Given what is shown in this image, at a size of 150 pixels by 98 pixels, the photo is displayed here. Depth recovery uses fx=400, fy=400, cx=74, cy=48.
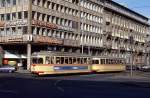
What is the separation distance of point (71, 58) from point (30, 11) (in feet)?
70.6

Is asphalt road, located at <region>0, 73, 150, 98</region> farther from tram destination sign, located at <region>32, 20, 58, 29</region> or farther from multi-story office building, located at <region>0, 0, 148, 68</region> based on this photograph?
tram destination sign, located at <region>32, 20, 58, 29</region>

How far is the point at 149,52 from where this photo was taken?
139 m

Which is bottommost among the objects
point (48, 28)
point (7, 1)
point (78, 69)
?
point (78, 69)

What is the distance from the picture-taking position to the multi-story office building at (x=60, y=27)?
6994cm

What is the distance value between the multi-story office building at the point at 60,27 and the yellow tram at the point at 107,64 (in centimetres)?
245

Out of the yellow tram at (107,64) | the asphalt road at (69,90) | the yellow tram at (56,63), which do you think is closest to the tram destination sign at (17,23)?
the yellow tram at (107,64)

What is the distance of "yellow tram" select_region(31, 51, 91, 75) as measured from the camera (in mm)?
45125

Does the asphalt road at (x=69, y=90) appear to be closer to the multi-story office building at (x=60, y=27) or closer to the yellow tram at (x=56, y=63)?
the yellow tram at (x=56, y=63)

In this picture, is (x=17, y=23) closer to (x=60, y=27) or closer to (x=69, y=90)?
(x=60, y=27)

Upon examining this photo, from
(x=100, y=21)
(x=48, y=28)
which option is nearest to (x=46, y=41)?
(x=48, y=28)

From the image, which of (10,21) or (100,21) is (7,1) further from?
(100,21)

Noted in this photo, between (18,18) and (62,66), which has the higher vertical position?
(18,18)

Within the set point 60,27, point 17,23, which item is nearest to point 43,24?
point 17,23

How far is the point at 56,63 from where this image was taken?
47.1m
